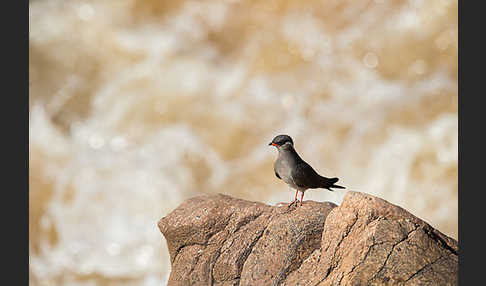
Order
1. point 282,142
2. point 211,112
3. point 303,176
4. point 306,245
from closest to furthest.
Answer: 1. point 306,245
2. point 282,142
3. point 303,176
4. point 211,112

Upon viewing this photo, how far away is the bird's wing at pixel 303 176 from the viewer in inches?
232

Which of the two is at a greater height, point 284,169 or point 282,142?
point 282,142

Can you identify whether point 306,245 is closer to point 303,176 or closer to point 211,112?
point 303,176

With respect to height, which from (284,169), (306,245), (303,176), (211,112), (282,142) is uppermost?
(211,112)

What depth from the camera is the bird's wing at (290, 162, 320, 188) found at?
Result: 5.88 metres

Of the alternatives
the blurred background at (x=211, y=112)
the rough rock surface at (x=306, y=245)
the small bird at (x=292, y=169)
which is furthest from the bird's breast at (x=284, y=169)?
the blurred background at (x=211, y=112)

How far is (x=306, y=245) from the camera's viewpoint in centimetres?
539

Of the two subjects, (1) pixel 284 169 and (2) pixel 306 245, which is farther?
(1) pixel 284 169

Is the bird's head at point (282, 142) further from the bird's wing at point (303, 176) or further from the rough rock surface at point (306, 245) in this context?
the rough rock surface at point (306, 245)

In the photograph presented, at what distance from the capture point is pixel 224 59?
14.8 m

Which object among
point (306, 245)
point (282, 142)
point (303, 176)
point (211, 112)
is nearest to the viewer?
point (306, 245)

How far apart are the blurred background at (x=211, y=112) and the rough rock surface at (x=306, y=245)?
5850 millimetres

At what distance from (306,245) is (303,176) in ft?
2.52

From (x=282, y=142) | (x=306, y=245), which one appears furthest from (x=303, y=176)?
(x=306, y=245)
